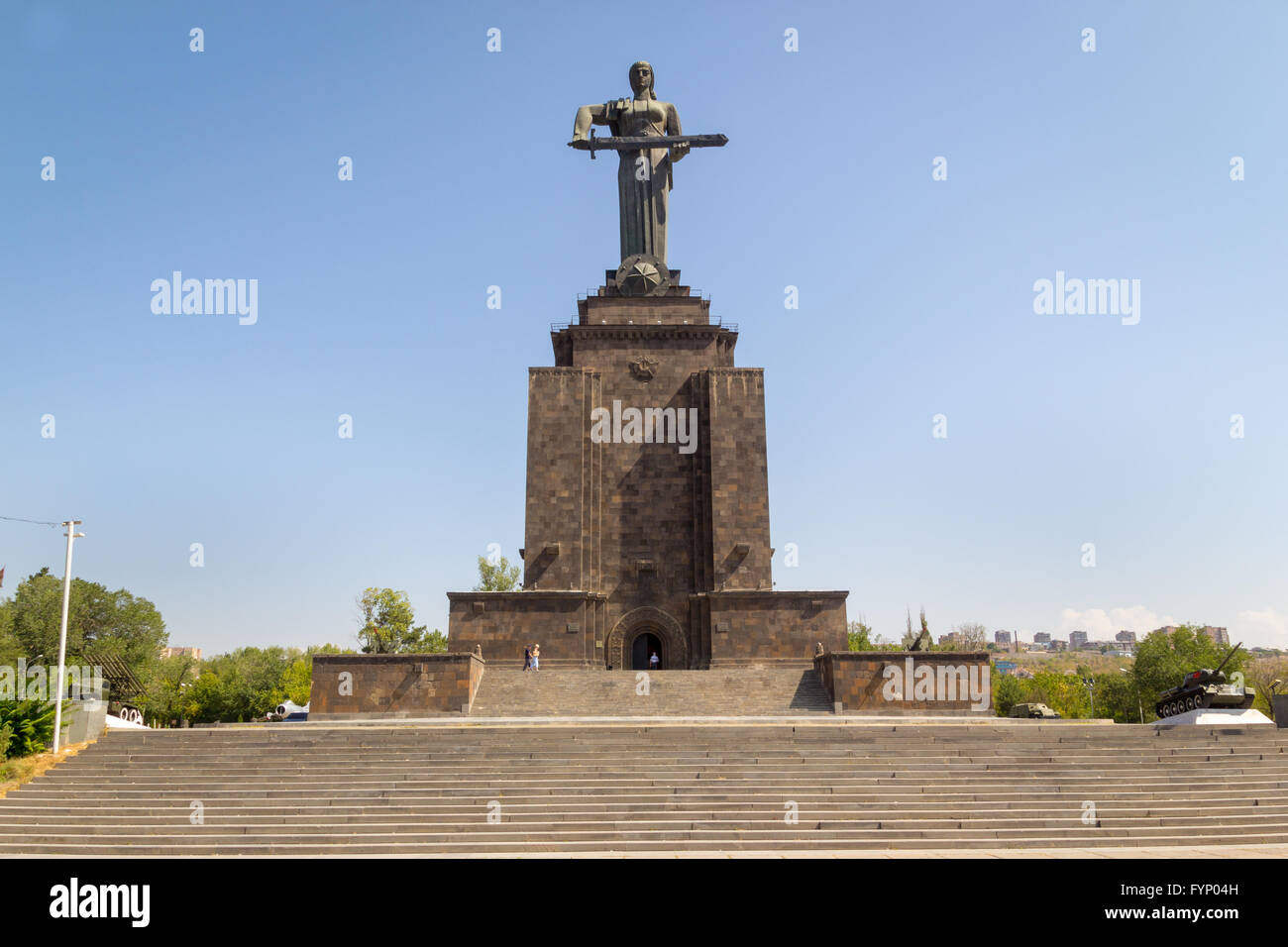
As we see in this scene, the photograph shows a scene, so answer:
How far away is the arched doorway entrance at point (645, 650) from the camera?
106 feet

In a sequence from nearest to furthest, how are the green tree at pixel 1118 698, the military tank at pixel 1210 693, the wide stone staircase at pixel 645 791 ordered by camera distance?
the wide stone staircase at pixel 645 791
the military tank at pixel 1210 693
the green tree at pixel 1118 698

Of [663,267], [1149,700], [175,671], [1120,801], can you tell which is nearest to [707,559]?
[663,267]

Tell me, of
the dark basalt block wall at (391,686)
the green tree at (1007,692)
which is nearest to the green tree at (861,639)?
the green tree at (1007,692)

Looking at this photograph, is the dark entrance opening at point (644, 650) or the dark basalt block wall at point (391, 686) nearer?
the dark basalt block wall at point (391, 686)

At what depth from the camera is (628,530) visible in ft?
109

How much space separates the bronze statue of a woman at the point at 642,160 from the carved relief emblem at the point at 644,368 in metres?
4.99

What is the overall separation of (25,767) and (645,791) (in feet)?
38.7

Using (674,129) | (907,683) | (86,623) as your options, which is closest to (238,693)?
(86,623)

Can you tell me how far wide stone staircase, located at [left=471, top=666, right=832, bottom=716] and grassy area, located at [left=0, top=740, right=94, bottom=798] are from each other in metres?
9.59

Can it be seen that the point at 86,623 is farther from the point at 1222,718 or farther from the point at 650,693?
the point at 1222,718

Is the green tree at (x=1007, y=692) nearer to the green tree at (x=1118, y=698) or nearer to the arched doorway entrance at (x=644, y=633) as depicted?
the green tree at (x=1118, y=698)

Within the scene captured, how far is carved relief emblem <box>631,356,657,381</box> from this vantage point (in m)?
34.7

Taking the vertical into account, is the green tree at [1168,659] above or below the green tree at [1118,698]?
above
